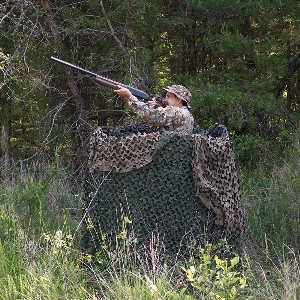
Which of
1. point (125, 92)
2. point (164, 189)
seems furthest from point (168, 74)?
point (164, 189)

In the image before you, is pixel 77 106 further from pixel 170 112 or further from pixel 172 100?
pixel 170 112

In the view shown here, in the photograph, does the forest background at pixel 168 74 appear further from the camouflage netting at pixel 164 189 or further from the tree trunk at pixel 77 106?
the camouflage netting at pixel 164 189

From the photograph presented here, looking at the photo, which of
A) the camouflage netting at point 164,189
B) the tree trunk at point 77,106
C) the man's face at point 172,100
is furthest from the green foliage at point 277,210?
the tree trunk at point 77,106

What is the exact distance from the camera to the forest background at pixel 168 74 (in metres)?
7.48

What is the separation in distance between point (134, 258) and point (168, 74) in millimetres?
6114

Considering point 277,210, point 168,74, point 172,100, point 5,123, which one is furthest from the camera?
point 5,123

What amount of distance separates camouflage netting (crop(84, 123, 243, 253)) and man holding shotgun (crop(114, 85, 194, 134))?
0.45 meters

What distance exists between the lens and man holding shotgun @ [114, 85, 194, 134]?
171 inches

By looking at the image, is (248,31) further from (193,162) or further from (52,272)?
(52,272)

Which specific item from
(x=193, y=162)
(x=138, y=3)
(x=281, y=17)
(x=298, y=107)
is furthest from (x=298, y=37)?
(x=193, y=162)

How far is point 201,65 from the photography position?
1004 centimetres

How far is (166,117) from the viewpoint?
14.4 ft

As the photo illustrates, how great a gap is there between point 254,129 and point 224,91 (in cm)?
108

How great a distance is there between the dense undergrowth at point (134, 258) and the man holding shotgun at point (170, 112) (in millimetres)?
1111
